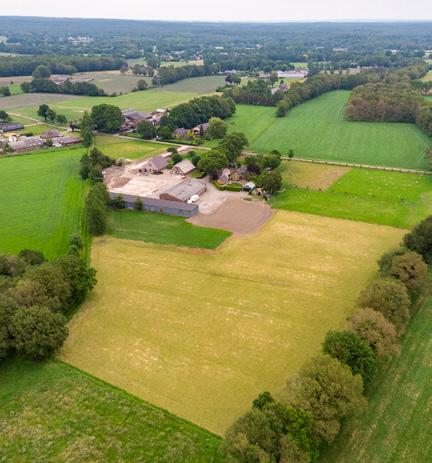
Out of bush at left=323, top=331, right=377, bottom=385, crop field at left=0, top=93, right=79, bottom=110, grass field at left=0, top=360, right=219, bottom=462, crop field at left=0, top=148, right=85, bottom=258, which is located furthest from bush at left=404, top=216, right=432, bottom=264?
crop field at left=0, top=93, right=79, bottom=110

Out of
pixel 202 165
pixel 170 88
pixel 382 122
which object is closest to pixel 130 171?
pixel 202 165

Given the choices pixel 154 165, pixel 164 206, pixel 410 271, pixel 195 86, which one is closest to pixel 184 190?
pixel 164 206

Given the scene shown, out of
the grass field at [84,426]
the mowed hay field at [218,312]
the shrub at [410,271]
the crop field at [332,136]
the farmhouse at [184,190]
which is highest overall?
the shrub at [410,271]

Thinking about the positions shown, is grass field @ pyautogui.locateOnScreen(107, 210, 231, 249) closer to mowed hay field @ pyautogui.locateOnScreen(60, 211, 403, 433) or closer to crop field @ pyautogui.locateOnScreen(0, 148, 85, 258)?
mowed hay field @ pyautogui.locateOnScreen(60, 211, 403, 433)

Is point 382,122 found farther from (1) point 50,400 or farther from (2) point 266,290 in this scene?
(1) point 50,400

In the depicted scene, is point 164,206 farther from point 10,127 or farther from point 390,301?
point 10,127

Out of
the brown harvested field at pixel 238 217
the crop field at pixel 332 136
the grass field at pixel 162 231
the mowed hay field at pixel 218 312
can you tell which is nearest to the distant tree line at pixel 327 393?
the mowed hay field at pixel 218 312

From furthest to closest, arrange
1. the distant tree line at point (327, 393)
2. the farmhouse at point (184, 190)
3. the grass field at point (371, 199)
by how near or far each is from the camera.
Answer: the farmhouse at point (184, 190) → the grass field at point (371, 199) → the distant tree line at point (327, 393)

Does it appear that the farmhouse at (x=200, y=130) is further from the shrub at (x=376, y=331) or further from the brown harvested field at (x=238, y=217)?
the shrub at (x=376, y=331)
